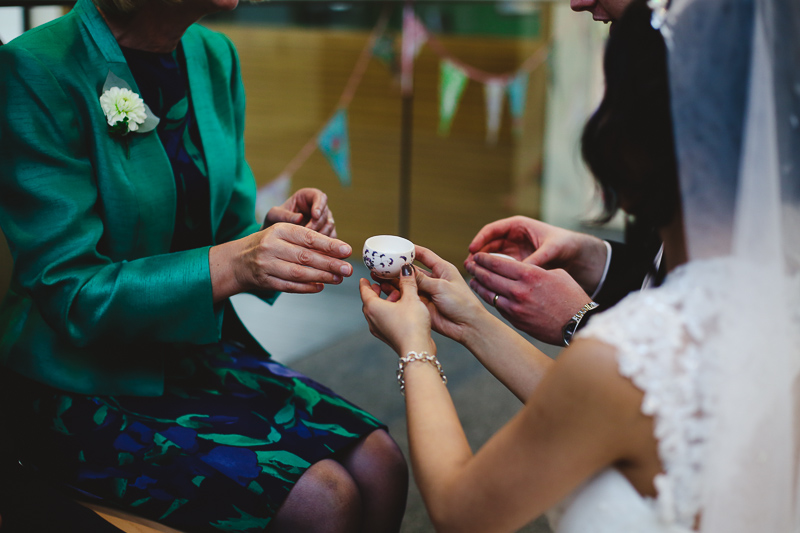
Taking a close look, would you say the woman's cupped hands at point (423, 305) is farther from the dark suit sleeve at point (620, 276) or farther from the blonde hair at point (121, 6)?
the blonde hair at point (121, 6)

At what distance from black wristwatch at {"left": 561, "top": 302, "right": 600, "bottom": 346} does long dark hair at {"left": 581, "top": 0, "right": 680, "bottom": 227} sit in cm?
42

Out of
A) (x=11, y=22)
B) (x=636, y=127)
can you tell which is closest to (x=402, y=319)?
(x=636, y=127)

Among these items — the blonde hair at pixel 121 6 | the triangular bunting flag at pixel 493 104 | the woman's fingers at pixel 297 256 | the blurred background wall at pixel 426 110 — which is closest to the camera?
the woman's fingers at pixel 297 256

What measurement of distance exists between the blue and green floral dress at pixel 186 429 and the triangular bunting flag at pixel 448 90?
8.77 ft

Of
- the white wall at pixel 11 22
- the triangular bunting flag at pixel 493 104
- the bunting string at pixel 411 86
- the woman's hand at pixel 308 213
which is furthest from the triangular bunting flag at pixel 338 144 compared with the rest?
the woman's hand at pixel 308 213

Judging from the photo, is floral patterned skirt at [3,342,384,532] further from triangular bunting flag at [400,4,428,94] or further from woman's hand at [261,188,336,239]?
triangular bunting flag at [400,4,428,94]

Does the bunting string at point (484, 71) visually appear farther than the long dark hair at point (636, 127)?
Yes

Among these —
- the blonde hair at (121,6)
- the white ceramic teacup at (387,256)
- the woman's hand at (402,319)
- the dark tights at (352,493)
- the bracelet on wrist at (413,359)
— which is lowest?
the dark tights at (352,493)

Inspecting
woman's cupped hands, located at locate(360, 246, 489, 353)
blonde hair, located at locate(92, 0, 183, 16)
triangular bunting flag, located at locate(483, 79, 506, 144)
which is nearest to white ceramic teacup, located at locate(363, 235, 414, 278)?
woman's cupped hands, located at locate(360, 246, 489, 353)

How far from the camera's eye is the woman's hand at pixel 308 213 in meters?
1.44

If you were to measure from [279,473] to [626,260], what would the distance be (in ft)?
2.91

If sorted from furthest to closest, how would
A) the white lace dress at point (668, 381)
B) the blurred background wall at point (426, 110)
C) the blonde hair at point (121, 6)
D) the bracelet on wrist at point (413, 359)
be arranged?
the blurred background wall at point (426, 110), the blonde hair at point (121, 6), the bracelet on wrist at point (413, 359), the white lace dress at point (668, 381)

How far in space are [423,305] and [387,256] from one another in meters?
0.13

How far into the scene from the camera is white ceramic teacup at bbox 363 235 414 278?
4.01ft
